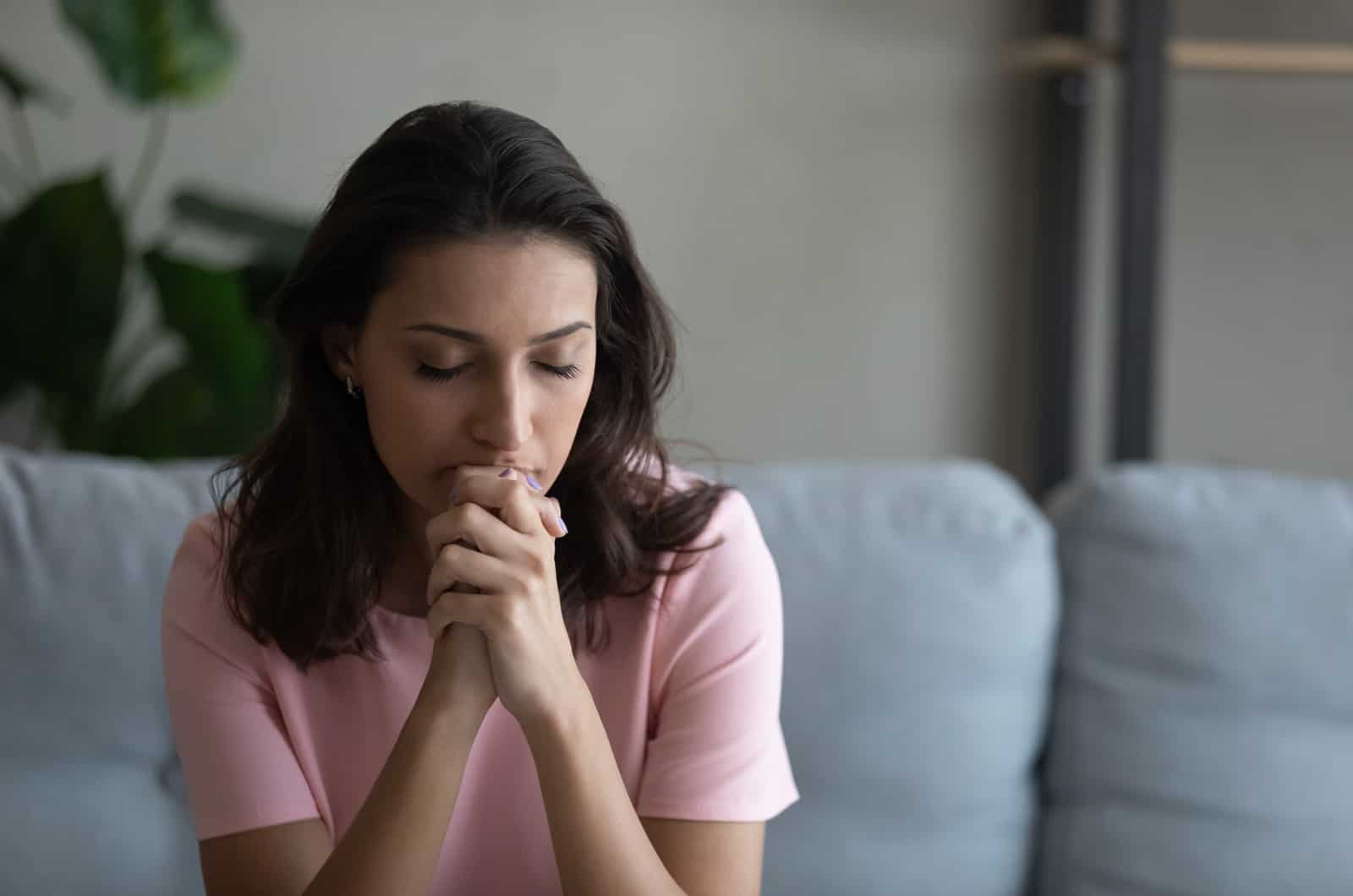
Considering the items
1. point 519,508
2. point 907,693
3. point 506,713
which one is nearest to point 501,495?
point 519,508

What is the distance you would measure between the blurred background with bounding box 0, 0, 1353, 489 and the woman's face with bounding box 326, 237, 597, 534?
1107 millimetres

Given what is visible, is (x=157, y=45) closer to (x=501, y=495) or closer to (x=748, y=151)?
(x=748, y=151)

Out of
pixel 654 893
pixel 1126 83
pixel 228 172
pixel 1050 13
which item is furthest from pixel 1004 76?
pixel 654 893

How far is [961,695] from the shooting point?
4.28ft

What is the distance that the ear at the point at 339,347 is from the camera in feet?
2.90

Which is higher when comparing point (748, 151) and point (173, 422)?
point (748, 151)

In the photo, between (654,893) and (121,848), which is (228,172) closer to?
(121,848)

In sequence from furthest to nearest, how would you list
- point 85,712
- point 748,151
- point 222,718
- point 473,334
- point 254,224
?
point 748,151 → point 254,224 → point 85,712 → point 222,718 → point 473,334

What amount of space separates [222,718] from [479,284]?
1.26 ft

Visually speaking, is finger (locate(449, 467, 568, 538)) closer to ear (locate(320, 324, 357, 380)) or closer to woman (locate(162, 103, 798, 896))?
woman (locate(162, 103, 798, 896))

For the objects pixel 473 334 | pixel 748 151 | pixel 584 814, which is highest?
pixel 748 151

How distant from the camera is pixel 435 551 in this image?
851mm

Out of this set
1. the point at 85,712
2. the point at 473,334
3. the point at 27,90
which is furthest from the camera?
the point at 27,90

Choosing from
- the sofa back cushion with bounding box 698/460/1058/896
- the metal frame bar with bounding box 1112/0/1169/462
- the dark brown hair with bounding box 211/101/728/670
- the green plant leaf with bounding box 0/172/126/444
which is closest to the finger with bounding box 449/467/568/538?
the dark brown hair with bounding box 211/101/728/670
